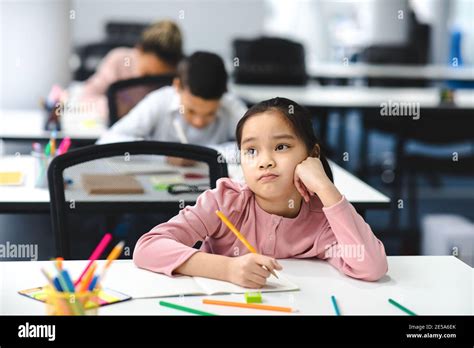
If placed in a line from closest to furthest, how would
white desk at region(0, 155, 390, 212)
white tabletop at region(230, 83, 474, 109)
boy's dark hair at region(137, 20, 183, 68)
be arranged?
white desk at region(0, 155, 390, 212) < boy's dark hair at region(137, 20, 183, 68) < white tabletop at region(230, 83, 474, 109)

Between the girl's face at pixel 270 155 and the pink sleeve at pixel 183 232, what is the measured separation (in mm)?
75

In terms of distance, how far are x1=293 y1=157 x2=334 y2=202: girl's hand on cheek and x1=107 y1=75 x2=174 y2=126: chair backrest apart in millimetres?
2143

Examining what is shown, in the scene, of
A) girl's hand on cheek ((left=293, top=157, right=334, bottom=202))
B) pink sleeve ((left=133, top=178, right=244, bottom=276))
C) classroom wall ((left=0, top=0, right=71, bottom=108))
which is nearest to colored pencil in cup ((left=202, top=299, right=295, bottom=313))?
pink sleeve ((left=133, top=178, right=244, bottom=276))

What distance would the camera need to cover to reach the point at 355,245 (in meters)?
1.56

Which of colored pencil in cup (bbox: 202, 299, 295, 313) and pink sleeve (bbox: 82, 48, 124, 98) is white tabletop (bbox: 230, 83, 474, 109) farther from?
colored pencil in cup (bbox: 202, 299, 295, 313)

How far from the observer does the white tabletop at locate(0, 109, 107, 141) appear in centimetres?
346

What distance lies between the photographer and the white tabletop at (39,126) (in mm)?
3457

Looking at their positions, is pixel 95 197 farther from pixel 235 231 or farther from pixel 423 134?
pixel 423 134

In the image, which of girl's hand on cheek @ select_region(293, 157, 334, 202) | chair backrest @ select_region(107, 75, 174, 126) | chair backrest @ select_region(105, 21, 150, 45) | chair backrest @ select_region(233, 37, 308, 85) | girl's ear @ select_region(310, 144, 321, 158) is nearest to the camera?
girl's hand on cheek @ select_region(293, 157, 334, 202)

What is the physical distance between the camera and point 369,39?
929 centimetres

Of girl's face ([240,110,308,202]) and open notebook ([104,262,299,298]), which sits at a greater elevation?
girl's face ([240,110,308,202])

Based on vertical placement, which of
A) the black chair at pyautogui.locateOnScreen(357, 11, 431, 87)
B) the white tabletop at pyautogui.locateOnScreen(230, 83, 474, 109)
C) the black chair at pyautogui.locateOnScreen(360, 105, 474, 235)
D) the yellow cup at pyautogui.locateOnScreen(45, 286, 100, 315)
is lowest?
the black chair at pyautogui.locateOnScreen(360, 105, 474, 235)
